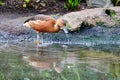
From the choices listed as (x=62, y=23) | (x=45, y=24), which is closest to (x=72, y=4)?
(x=45, y=24)

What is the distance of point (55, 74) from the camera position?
6.02 metres

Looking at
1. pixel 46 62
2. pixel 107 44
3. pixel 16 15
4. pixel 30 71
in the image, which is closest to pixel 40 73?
pixel 30 71

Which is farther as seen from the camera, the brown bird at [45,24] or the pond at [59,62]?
the brown bird at [45,24]

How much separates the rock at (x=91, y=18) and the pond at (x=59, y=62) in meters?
0.68

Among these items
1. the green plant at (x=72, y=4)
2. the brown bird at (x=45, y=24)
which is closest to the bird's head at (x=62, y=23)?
the brown bird at (x=45, y=24)

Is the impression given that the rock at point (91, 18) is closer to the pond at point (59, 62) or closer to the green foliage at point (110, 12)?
the green foliage at point (110, 12)

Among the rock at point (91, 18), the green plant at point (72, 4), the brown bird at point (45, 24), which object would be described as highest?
the brown bird at point (45, 24)

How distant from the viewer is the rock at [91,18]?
9.20 meters

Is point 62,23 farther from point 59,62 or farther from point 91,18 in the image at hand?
point 59,62

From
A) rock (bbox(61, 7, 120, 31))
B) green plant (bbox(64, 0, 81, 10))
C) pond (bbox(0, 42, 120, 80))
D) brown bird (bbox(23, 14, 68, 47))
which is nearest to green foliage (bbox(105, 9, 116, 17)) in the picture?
rock (bbox(61, 7, 120, 31))

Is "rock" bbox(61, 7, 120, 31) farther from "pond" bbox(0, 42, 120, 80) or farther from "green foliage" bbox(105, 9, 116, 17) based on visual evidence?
"pond" bbox(0, 42, 120, 80)

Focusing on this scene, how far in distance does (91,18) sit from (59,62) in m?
2.76

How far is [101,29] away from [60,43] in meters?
1.05

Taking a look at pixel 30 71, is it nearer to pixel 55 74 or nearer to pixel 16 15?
pixel 55 74
